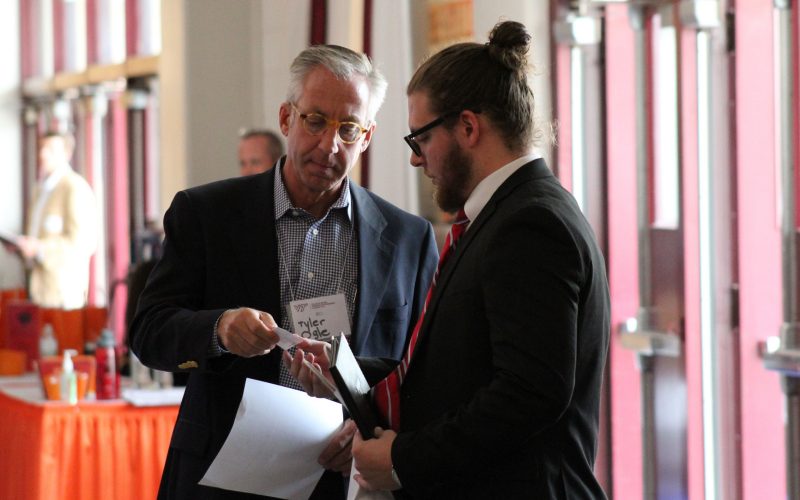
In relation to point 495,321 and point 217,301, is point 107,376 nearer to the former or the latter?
point 217,301

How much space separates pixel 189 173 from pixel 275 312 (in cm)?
400

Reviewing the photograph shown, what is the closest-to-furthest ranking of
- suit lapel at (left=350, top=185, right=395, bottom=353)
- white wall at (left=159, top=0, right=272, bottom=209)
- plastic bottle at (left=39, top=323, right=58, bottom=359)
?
suit lapel at (left=350, top=185, right=395, bottom=353) → plastic bottle at (left=39, top=323, right=58, bottom=359) → white wall at (left=159, top=0, right=272, bottom=209)

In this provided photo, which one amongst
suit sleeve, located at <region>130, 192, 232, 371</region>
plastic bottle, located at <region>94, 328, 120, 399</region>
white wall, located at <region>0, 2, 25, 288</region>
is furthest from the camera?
white wall, located at <region>0, 2, 25, 288</region>

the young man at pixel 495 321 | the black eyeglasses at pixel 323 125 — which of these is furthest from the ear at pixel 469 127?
the black eyeglasses at pixel 323 125

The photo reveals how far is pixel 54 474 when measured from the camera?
3.76 metres

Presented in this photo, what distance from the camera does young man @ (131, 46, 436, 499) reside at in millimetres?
2074

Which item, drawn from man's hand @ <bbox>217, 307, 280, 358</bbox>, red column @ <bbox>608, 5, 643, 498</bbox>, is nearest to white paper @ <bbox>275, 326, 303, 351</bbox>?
man's hand @ <bbox>217, 307, 280, 358</bbox>

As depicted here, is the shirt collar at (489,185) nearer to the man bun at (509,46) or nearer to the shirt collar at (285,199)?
the man bun at (509,46)

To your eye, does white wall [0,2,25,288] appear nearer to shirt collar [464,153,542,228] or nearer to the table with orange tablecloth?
the table with orange tablecloth

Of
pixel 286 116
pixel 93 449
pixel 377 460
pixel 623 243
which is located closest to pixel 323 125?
pixel 286 116

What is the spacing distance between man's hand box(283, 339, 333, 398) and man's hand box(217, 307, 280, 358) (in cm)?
6

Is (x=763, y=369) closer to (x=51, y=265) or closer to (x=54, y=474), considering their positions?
(x=54, y=474)

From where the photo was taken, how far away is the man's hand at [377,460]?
65.1 inches

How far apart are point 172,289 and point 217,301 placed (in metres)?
0.08
